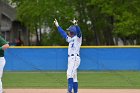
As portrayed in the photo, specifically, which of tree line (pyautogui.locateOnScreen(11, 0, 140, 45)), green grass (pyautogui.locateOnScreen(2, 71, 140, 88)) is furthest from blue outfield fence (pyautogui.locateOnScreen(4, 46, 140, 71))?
tree line (pyautogui.locateOnScreen(11, 0, 140, 45))

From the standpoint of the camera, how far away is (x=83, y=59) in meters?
25.3

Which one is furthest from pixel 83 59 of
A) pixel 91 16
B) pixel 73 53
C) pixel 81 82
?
pixel 91 16

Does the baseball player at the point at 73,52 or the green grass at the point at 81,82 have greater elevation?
the baseball player at the point at 73,52

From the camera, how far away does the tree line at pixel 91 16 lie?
3346 cm

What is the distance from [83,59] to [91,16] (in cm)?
1384

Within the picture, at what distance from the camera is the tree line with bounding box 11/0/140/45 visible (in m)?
33.5

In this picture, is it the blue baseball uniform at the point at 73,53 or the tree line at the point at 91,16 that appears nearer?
the blue baseball uniform at the point at 73,53

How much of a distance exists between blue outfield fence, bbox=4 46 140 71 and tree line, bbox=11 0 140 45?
7494 mm

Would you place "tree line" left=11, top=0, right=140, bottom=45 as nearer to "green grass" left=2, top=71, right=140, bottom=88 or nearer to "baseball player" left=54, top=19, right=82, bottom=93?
"green grass" left=2, top=71, right=140, bottom=88

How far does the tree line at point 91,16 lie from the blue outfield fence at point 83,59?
7494mm

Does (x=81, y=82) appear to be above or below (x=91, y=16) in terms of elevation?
below

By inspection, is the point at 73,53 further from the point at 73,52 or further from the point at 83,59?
the point at 83,59

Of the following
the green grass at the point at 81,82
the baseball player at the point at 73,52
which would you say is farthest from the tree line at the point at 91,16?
the baseball player at the point at 73,52

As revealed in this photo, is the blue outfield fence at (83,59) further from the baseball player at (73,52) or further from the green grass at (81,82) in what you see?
the baseball player at (73,52)
